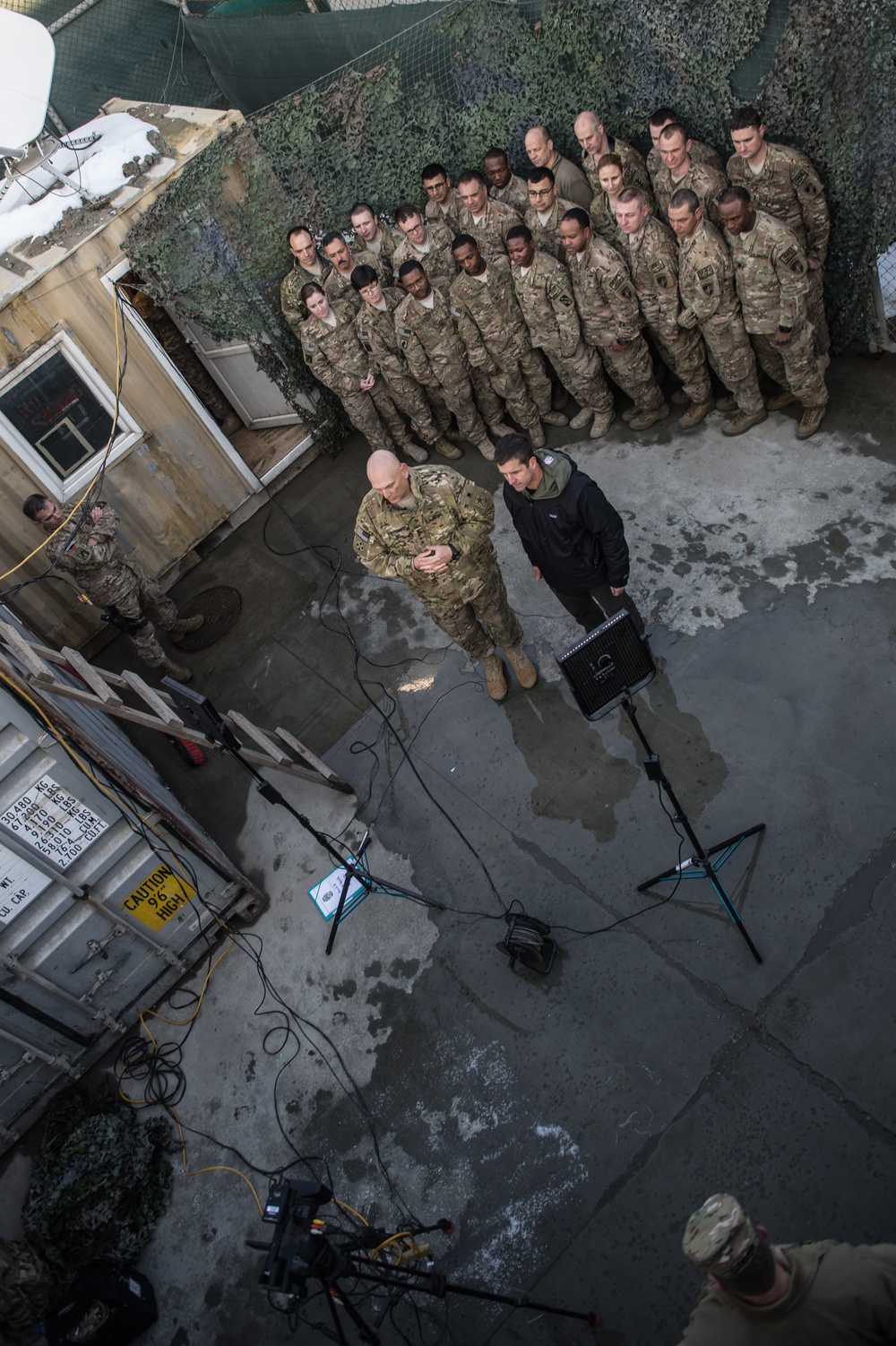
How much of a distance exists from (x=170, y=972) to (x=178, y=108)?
727 cm

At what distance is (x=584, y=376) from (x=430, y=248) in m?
1.61

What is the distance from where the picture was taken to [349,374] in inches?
281

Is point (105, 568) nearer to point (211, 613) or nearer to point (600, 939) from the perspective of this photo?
point (211, 613)

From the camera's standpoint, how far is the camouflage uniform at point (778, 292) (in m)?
5.30

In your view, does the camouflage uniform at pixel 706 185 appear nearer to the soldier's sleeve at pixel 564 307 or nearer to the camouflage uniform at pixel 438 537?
the soldier's sleeve at pixel 564 307

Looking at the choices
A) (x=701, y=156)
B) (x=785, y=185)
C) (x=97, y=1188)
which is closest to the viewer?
(x=97, y=1188)

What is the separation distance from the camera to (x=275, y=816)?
19.7ft

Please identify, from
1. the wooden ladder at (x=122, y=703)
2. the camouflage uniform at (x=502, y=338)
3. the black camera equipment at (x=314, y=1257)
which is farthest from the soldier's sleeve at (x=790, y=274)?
the black camera equipment at (x=314, y=1257)

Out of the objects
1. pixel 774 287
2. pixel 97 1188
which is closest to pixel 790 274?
pixel 774 287

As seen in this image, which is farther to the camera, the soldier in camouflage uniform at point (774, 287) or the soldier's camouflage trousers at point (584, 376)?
the soldier's camouflage trousers at point (584, 376)

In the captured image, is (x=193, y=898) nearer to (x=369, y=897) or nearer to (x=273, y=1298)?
(x=369, y=897)

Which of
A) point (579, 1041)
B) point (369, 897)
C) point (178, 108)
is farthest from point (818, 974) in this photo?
point (178, 108)

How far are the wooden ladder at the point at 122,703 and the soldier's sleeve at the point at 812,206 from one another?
16.3 ft

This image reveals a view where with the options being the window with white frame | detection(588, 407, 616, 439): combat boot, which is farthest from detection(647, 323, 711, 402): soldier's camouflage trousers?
the window with white frame
